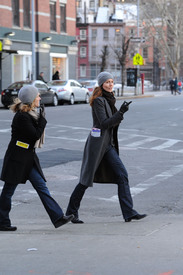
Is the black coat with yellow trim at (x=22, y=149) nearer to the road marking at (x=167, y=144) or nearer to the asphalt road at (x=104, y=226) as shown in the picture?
the asphalt road at (x=104, y=226)

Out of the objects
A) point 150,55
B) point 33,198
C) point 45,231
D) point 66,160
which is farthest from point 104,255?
point 150,55

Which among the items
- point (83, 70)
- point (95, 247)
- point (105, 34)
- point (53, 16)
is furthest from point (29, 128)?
point (105, 34)

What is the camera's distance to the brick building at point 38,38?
42.4 metres

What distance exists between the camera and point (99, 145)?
736 cm

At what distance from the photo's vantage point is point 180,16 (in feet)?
246

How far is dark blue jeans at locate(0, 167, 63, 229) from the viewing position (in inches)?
281

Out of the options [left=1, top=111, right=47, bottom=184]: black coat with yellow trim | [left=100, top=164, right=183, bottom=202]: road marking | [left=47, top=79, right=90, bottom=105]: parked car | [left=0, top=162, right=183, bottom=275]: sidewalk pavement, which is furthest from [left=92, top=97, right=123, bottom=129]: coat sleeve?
[left=47, top=79, right=90, bottom=105]: parked car

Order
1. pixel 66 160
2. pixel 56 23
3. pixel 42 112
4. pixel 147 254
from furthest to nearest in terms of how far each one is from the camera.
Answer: pixel 56 23 → pixel 66 160 → pixel 42 112 → pixel 147 254

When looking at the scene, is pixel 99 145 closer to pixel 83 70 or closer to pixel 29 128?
pixel 29 128

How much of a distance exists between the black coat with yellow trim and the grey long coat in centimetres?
68

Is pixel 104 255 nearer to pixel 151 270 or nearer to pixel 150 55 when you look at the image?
pixel 151 270

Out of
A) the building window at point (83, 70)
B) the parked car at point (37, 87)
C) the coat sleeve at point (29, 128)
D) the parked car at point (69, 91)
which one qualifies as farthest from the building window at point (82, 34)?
the coat sleeve at point (29, 128)

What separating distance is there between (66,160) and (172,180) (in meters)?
3.20

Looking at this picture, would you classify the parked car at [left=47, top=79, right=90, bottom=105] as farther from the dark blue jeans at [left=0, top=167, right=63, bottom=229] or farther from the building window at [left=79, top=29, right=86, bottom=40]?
the building window at [left=79, top=29, right=86, bottom=40]
